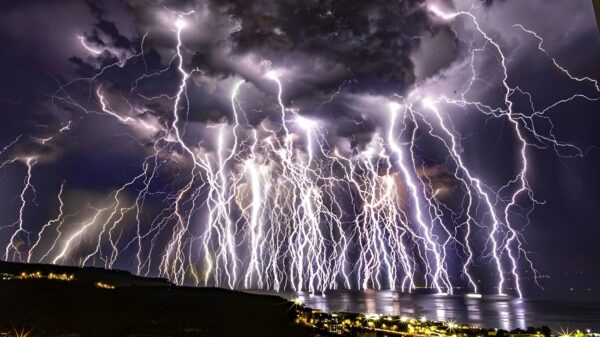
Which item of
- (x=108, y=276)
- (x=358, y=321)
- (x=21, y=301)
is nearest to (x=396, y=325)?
(x=358, y=321)

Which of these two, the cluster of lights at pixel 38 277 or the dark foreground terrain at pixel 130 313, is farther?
the cluster of lights at pixel 38 277

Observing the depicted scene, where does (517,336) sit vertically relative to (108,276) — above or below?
below

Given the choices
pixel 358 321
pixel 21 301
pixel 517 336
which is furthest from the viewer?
pixel 358 321

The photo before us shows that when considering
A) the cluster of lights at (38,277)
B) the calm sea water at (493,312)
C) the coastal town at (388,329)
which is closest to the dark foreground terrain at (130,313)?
the coastal town at (388,329)

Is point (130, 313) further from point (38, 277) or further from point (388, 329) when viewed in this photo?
point (388, 329)

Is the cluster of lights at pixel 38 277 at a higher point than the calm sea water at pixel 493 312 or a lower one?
higher

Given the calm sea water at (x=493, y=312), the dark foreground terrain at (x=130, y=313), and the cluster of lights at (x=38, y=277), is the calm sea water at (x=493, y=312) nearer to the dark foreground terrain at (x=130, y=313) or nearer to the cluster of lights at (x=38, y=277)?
the dark foreground terrain at (x=130, y=313)

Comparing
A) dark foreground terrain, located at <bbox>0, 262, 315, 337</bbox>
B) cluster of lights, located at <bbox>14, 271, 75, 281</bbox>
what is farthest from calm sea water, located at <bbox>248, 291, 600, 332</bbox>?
cluster of lights, located at <bbox>14, 271, 75, 281</bbox>

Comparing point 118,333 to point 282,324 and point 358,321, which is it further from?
point 358,321

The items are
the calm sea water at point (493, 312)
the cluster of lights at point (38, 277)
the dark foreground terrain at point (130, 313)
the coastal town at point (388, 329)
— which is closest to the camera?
the dark foreground terrain at point (130, 313)
